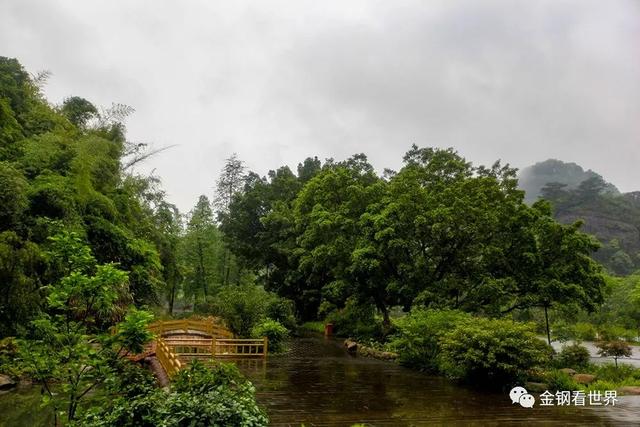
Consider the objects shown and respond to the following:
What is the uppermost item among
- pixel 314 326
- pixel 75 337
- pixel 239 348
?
pixel 75 337

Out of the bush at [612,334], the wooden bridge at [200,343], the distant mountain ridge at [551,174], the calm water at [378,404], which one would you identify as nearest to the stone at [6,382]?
the calm water at [378,404]

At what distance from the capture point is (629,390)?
32.6ft

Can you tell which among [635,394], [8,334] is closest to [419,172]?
[635,394]

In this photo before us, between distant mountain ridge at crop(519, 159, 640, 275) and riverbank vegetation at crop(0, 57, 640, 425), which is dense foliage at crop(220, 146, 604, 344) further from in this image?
distant mountain ridge at crop(519, 159, 640, 275)

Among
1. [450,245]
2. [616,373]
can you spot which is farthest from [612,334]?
[616,373]

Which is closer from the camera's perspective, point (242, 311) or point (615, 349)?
point (615, 349)

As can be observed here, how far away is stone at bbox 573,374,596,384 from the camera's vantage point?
35.4ft

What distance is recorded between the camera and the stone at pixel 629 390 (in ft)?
32.3

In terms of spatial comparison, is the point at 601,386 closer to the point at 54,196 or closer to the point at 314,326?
Answer: the point at 54,196

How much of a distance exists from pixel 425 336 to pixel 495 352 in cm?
352

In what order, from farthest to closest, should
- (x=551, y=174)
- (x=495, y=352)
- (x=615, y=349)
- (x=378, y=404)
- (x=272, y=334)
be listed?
1. (x=551, y=174)
2. (x=272, y=334)
3. (x=615, y=349)
4. (x=495, y=352)
5. (x=378, y=404)

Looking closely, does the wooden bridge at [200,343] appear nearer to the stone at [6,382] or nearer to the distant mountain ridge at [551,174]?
the stone at [6,382]

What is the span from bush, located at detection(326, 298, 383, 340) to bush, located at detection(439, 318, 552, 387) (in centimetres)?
961

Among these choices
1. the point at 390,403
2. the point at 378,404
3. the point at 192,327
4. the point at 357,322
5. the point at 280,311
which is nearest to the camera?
the point at 378,404
